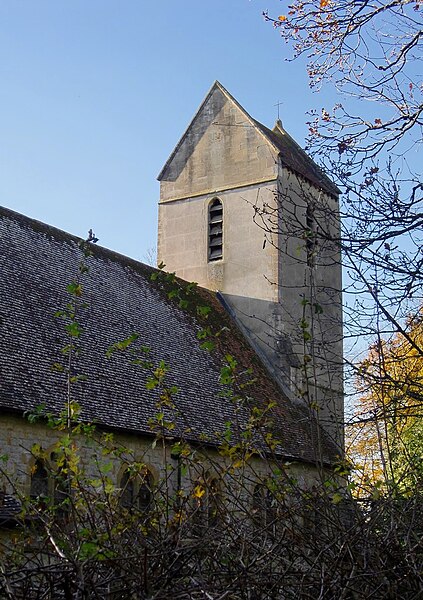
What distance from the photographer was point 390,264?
20.2 feet

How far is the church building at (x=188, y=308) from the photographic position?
12.8 metres

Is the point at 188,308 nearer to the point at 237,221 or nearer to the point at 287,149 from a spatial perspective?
the point at 237,221

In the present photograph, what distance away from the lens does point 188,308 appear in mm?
19750

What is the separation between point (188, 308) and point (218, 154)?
620 centimetres

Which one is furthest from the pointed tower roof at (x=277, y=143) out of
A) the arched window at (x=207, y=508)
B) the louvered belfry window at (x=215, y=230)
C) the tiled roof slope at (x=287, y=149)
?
the arched window at (x=207, y=508)

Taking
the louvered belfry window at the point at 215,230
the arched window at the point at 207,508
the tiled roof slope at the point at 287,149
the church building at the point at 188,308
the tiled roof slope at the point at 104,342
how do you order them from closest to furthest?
1. the arched window at the point at 207,508
2. the church building at the point at 188,308
3. the tiled roof slope at the point at 104,342
4. the tiled roof slope at the point at 287,149
5. the louvered belfry window at the point at 215,230

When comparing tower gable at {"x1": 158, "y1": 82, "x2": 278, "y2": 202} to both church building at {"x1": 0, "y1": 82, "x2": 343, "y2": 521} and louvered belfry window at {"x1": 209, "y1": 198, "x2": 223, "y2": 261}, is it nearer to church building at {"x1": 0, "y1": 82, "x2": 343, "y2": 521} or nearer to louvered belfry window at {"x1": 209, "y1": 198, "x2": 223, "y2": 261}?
church building at {"x1": 0, "y1": 82, "x2": 343, "y2": 521}

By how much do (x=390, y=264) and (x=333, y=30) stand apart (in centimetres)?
208

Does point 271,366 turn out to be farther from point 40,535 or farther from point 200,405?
point 40,535

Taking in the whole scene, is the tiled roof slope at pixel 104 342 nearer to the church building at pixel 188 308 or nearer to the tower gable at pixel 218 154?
the church building at pixel 188 308

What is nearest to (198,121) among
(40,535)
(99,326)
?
(99,326)

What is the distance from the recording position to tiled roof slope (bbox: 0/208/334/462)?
13852mm

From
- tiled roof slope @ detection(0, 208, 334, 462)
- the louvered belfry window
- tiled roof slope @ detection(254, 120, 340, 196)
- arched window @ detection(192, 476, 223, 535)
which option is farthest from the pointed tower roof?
arched window @ detection(192, 476, 223, 535)

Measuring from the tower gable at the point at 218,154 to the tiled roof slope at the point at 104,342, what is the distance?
12.8ft
